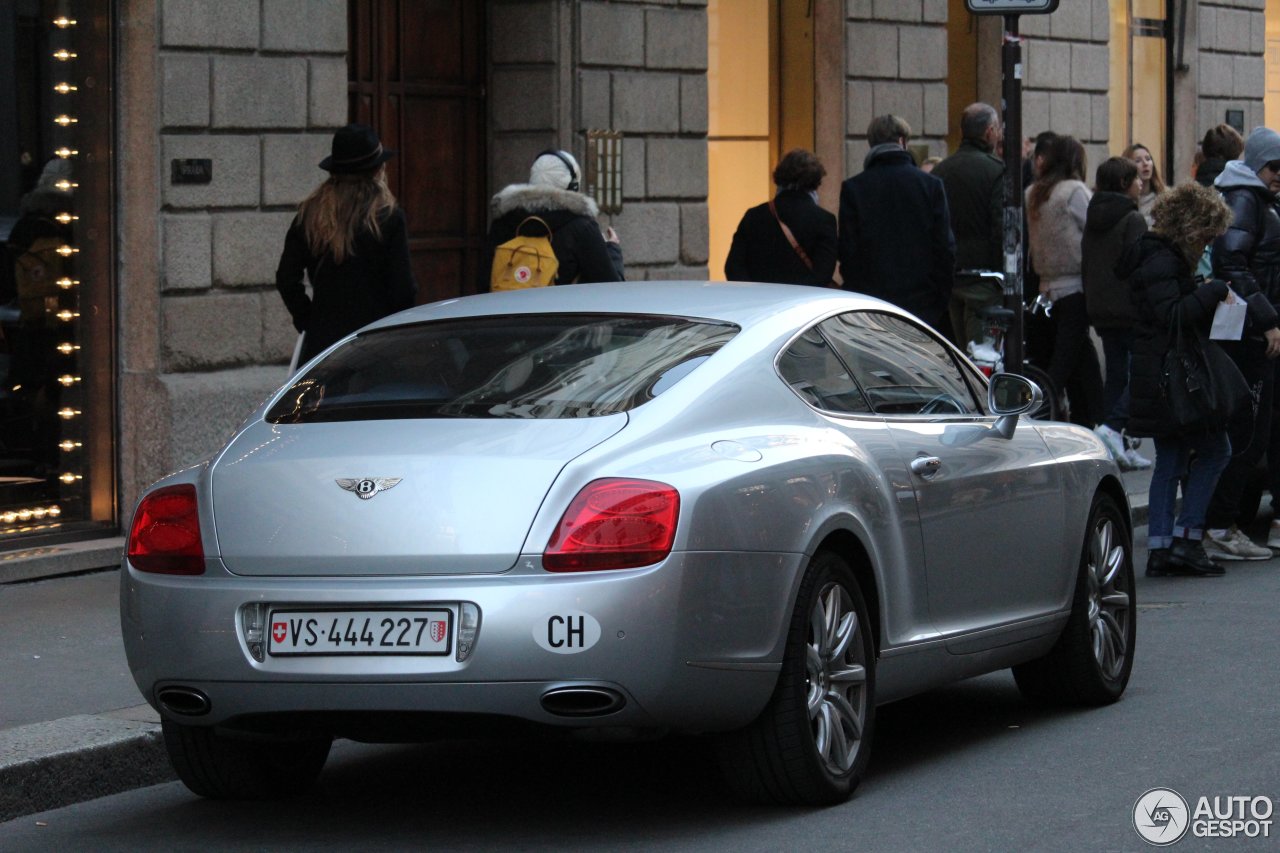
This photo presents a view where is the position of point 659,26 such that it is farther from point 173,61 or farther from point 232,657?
point 232,657

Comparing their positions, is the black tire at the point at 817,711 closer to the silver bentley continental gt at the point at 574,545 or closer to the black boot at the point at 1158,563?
the silver bentley continental gt at the point at 574,545

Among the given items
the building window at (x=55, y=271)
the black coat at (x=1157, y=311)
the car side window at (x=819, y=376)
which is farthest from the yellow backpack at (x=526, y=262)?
the car side window at (x=819, y=376)

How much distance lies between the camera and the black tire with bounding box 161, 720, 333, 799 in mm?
6176

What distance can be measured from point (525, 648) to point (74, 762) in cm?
176

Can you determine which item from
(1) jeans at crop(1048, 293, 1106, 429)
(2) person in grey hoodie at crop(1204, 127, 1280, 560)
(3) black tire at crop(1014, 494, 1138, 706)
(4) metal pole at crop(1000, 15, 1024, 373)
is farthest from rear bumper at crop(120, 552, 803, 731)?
(1) jeans at crop(1048, 293, 1106, 429)

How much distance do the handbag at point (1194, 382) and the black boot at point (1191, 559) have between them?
0.59m

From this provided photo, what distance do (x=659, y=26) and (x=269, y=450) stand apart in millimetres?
9508

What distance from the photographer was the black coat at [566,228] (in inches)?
408

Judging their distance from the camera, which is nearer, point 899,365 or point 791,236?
point 899,365

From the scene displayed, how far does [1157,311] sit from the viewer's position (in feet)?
35.2

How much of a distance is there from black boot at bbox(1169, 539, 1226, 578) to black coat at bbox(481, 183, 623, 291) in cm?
296

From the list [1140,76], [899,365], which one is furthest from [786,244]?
[1140,76]

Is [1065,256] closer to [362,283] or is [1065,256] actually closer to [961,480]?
[362,283]

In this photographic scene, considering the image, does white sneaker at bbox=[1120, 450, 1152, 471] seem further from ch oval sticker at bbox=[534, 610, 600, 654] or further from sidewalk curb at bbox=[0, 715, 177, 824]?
ch oval sticker at bbox=[534, 610, 600, 654]
